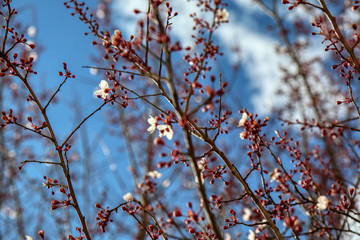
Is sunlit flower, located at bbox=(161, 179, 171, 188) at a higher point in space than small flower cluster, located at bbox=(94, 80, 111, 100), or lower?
higher

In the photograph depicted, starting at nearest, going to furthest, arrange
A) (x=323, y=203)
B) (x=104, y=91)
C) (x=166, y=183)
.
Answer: (x=104, y=91), (x=323, y=203), (x=166, y=183)

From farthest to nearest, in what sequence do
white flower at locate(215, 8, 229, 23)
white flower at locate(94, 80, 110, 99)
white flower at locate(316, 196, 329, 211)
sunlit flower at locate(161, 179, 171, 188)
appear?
1. sunlit flower at locate(161, 179, 171, 188)
2. white flower at locate(215, 8, 229, 23)
3. white flower at locate(316, 196, 329, 211)
4. white flower at locate(94, 80, 110, 99)

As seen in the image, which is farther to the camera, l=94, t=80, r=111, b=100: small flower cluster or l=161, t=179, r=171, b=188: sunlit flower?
l=161, t=179, r=171, b=188: sunlit flower

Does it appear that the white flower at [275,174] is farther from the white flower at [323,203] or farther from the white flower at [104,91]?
the white flower at [104,91]

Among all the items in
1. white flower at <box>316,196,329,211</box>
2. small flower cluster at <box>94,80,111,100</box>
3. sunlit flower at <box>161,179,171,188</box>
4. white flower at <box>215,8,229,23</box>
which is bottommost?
white flower at <box>316,196,329,211</box>

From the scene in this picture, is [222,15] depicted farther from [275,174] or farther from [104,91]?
[275,174]

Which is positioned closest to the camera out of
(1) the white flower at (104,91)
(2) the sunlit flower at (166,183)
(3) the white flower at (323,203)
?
(1) the white flower at (104,91)

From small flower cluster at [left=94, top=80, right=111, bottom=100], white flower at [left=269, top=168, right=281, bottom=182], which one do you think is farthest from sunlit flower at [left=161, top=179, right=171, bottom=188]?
small flower cluster at [left=94, top=80, right=111, bottom=100]

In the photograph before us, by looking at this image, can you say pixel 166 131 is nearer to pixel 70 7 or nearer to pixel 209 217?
pixel 209 217

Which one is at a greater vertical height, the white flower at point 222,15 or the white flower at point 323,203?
the white flower at point 222,15

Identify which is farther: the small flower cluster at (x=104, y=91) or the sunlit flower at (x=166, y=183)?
the sunlit flower at (x=166, y=183)

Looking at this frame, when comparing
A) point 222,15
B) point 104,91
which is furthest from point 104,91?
point 222,15

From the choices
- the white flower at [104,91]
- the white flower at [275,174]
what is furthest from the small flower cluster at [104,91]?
the white flower at [275,174]

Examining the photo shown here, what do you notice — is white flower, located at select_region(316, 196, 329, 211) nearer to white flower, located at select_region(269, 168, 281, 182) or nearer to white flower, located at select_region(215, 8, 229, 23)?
white flower, located at select_region(269, 168, 281, 182)
